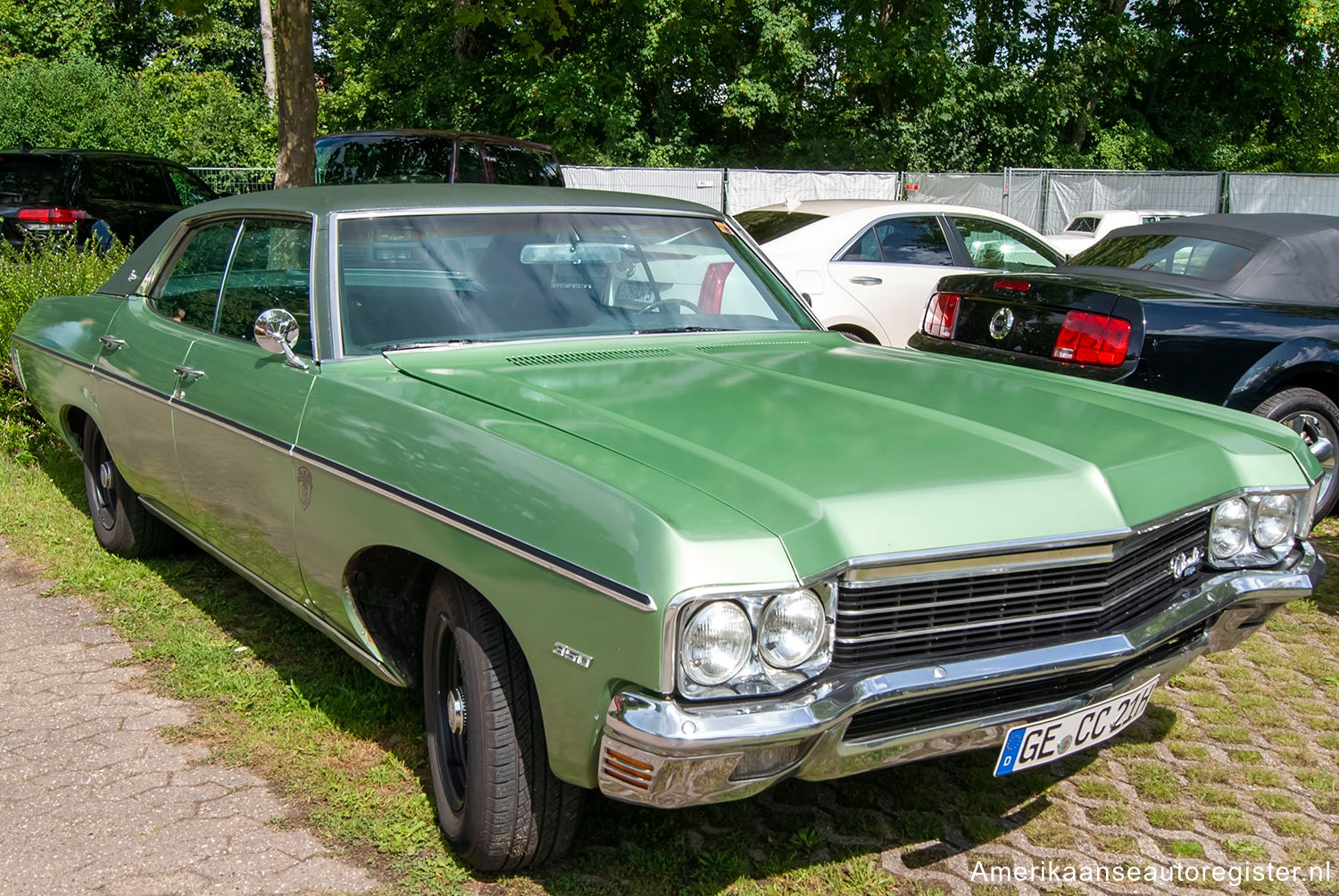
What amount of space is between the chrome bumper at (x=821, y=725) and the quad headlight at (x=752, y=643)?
0.03m

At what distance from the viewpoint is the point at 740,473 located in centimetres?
263

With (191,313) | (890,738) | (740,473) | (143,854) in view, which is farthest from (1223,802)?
(191,313)

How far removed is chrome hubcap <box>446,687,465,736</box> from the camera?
9.93 feet

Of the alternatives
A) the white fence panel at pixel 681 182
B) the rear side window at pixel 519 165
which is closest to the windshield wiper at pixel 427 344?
the rear side window at pixel 519 165

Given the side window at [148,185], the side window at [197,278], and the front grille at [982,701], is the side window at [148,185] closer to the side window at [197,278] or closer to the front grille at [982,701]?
the side window at [197,278]

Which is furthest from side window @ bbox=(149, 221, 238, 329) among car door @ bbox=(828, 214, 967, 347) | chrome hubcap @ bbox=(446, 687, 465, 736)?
car door @ bbox=(828, 214, 967, 347)

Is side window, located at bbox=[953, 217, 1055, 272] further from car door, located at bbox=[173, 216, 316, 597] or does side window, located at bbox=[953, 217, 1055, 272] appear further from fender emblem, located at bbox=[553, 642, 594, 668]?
fender emblem, located at bbox=[553, 642, 594, 668]

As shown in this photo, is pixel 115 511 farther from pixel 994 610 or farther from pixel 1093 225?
pixel 1093 225

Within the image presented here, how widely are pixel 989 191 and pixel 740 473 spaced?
2106cm

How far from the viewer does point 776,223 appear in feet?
30.3

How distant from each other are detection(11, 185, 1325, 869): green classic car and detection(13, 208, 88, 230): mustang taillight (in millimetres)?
8757

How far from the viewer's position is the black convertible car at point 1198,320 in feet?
18.2

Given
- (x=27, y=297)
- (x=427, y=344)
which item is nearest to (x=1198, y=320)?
(x=427, y=344)

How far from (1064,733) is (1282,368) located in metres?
3.62
